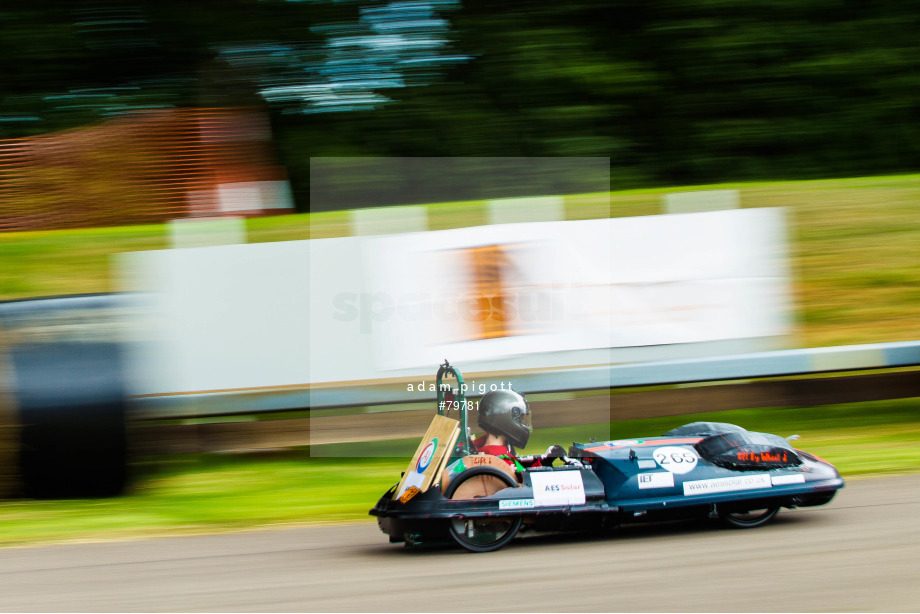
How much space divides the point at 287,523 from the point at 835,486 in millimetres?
3062

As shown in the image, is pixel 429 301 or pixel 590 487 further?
pixel 429 301

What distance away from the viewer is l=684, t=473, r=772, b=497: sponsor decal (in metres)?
4.45

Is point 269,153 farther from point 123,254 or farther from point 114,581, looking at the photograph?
point 114,581

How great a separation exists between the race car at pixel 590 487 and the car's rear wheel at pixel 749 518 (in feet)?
0.41

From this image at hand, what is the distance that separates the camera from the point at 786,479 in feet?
14.8

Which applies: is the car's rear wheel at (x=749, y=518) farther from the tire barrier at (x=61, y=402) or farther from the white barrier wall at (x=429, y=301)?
the tire barrier at (x=61, y=402)

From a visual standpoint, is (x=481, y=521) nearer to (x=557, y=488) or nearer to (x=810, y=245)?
(x=557, y=488)

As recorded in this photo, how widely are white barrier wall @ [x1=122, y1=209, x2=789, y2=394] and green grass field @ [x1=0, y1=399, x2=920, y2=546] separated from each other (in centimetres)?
65

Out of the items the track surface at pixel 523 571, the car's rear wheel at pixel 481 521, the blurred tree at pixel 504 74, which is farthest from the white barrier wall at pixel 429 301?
the blurred tree at pixel 504 74

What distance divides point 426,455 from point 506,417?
1.50 ft

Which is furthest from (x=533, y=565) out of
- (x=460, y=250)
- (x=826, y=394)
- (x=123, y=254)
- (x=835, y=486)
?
(x=826, y=394)

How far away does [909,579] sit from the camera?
3857mm

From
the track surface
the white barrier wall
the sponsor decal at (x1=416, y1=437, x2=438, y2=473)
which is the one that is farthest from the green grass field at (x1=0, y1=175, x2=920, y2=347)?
the sponsor decal at (x1=416, y1=437, x2=438, y2=473)

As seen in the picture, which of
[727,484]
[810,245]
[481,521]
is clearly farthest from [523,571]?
[810,245]
